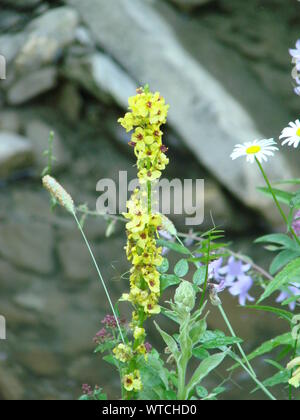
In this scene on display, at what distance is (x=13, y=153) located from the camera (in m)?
2.28

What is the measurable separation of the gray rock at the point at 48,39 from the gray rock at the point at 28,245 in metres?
0.59

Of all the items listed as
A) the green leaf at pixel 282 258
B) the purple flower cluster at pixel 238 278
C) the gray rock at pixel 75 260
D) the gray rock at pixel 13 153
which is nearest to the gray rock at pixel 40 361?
the gray rock at pixel 75 260

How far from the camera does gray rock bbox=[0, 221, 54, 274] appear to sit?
7.03 ft

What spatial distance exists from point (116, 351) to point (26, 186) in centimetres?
183

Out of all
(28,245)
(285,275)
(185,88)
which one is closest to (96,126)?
(185,88)

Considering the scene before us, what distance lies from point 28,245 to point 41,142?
40 cm

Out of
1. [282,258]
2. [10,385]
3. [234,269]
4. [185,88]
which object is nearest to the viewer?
[282,258]

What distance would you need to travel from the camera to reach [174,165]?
2.19m

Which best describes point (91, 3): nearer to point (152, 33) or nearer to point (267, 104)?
point (152, 33)

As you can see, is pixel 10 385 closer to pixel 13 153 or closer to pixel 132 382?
pixel 13 153

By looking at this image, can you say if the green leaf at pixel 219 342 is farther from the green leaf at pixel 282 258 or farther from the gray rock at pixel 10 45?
the gray rock at pixel 10 45
